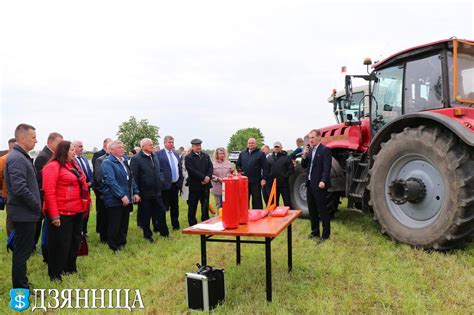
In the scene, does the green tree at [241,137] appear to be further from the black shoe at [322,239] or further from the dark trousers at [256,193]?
the black shoe at [322,239]

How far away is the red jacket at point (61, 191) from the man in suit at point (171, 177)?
237 cm

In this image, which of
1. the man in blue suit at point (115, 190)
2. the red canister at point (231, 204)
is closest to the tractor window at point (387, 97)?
the red canister at point (231, 204)

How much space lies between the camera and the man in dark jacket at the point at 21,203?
3.71 m

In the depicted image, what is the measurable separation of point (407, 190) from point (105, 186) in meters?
3.94

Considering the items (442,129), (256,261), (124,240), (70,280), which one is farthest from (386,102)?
(70,280)

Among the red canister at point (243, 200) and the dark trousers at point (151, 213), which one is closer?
the red canister at point (243, 200)

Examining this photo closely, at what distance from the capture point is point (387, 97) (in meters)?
5.61

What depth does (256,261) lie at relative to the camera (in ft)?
15.1

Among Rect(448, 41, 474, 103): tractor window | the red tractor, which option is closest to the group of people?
the red tractor

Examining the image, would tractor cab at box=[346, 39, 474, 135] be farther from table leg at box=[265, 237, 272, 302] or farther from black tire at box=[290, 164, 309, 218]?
table leg at box=[265, 237, 272, 302]

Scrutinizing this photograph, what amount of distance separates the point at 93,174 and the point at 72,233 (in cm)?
212

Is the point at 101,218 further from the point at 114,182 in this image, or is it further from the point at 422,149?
the point at 422,149

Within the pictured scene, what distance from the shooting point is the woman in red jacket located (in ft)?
13.3

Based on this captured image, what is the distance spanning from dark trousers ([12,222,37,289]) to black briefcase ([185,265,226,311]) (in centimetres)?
170
